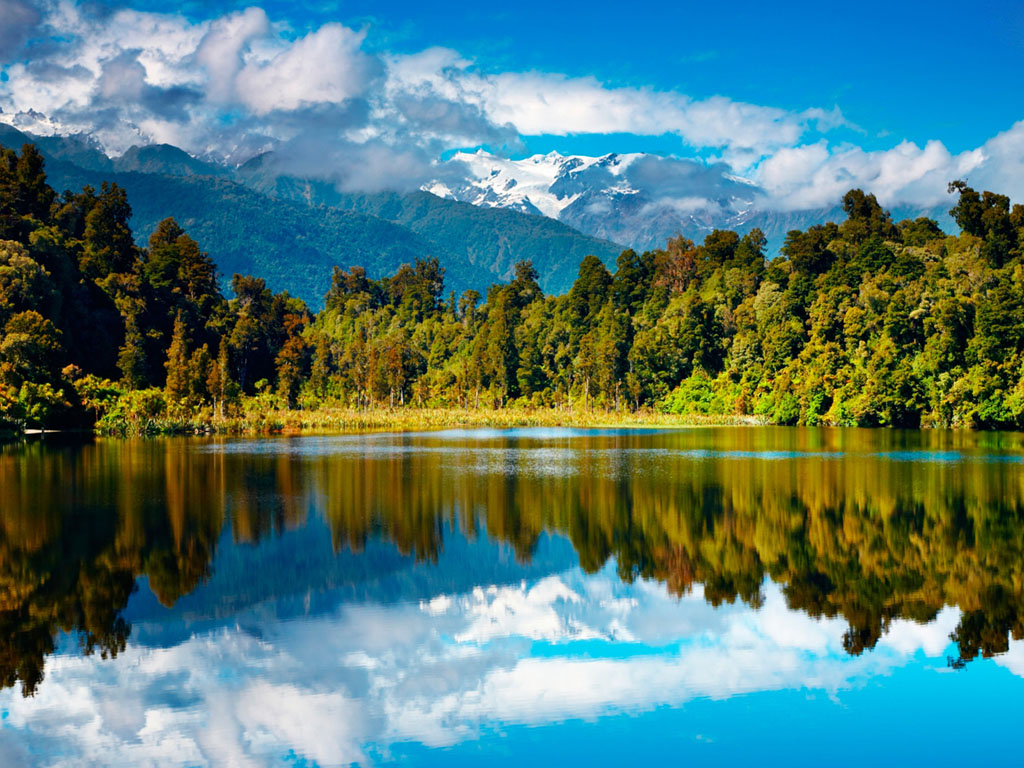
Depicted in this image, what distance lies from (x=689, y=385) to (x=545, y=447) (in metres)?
42.9

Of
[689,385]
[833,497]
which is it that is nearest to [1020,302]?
[689,385]

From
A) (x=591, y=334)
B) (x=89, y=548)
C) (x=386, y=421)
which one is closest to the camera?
(x=89, y=548)

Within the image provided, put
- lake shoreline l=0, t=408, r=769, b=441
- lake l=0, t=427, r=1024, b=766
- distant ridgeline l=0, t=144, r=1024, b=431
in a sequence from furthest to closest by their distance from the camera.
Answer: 1. distant ridgeline l=0, t=144, r=1024, b=431
2. lake shoreline l=0, t=408, r=769, b=441
3. lake l=0, t=427, r=1024, b=766

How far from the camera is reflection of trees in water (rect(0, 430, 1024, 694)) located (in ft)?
44.7

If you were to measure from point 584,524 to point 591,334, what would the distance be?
77.1 metres

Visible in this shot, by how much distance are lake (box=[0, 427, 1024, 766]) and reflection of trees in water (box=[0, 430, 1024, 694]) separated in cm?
9

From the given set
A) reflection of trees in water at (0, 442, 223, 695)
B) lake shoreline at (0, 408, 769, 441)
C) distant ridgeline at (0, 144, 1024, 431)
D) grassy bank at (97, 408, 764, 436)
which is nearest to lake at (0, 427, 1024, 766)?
reflection of trees in water at (0, 442, 223, 695)

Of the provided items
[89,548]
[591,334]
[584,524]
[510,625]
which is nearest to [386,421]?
[591,334]

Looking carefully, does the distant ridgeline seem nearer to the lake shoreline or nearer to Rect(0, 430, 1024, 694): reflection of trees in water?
the lake shoreline

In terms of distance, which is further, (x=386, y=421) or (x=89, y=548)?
(x=386, y=421)

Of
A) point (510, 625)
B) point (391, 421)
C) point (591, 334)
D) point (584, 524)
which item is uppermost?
point (591, 334)

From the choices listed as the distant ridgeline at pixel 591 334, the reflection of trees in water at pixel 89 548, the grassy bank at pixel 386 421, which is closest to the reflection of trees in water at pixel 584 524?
the reflection of trees in water at pixel 89 548

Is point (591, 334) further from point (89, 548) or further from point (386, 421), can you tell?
point (89, 548)

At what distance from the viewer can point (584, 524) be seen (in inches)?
816
